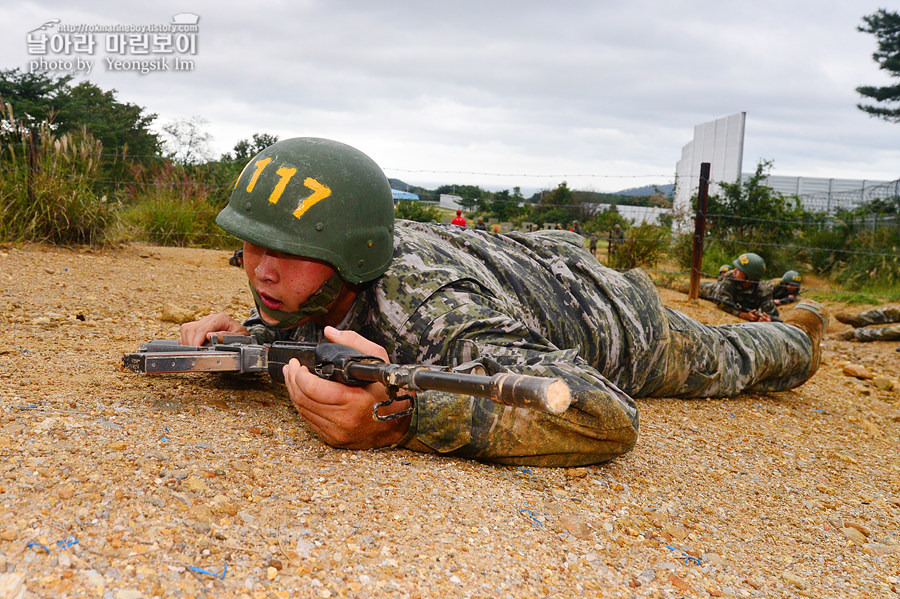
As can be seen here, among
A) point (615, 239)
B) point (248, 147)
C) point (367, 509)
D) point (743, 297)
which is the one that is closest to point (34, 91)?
point (248, 147)

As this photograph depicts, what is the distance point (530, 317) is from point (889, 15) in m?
23.0

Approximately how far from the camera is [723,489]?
2512 millimetres

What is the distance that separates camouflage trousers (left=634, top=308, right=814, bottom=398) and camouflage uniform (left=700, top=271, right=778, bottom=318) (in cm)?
597

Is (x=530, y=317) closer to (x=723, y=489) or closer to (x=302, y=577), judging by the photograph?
(x=723, y=489)

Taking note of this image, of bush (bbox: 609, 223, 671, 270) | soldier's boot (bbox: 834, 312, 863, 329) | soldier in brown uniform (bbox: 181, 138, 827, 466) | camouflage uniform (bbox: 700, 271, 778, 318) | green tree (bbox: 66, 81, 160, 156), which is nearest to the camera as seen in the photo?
soldier in brown uniform (bbox: 181, 138, 827, 466)

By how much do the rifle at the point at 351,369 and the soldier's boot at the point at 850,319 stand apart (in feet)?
28.3

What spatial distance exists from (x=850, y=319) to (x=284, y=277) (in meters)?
8.90

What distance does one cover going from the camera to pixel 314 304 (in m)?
2.48

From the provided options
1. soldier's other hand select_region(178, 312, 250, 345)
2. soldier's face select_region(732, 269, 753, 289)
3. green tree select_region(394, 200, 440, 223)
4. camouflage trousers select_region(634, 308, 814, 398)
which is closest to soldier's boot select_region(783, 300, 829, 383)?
camouflage trousers select_region(634, 308, 814, 398)

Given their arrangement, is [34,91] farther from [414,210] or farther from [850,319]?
[850,319]

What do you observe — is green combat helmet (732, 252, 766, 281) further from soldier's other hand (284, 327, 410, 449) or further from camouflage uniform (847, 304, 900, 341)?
soldier's other hand (284, 327, 410, 449)

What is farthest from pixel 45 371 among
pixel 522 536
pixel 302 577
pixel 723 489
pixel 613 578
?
pixel 723 489

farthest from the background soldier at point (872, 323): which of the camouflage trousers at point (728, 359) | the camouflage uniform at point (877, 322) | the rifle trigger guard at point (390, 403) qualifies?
the rifle trigger guard at point (390, 403)

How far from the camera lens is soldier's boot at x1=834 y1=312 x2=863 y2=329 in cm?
900
